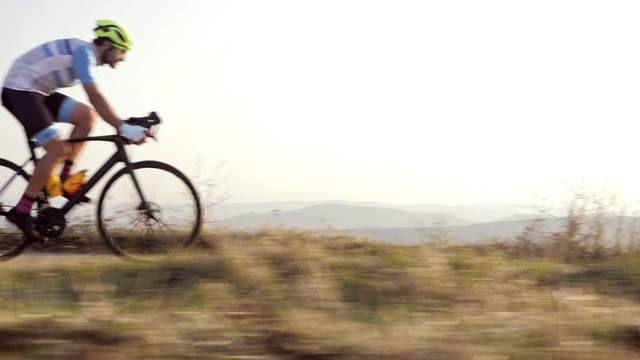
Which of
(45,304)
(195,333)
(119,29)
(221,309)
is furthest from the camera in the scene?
(119,29)

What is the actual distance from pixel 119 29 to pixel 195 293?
259cm

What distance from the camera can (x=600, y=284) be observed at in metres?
5.49

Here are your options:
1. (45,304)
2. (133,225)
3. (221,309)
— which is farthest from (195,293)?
(133,225)

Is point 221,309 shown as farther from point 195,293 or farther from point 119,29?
point 119,29

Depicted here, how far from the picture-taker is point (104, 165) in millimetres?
6258

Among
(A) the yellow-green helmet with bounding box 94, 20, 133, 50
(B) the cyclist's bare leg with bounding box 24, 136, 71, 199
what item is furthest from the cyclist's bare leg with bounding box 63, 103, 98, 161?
(A) the yellow-green helmet with bounding box 94, 20, 133, 50

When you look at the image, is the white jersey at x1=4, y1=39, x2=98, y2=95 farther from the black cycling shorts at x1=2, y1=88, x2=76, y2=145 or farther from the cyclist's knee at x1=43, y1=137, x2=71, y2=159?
the cyclist's knee at x1=43, y1=137, x2=71, y2=159

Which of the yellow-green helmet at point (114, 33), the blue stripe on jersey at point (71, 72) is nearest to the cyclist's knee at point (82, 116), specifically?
the blue stripe on jersey at point (71, 72)

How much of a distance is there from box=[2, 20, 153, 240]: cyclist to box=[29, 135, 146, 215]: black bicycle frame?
0.13 meters

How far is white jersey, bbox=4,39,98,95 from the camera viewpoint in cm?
588

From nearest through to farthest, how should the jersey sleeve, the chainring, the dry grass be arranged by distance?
the dry grass
the jersey sleeve
the chainring

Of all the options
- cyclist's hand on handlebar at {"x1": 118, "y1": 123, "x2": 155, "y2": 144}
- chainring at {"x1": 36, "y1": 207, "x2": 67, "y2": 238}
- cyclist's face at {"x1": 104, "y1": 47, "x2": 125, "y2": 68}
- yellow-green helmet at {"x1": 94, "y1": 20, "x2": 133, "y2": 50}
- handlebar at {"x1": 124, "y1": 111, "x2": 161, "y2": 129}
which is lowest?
chainring at {"x1": 36, "y1": 207, "x2": 67, "y2": 238}

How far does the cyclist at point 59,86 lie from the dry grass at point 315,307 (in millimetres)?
957

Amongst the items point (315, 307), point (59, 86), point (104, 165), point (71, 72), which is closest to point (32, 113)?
point (59, 86)
